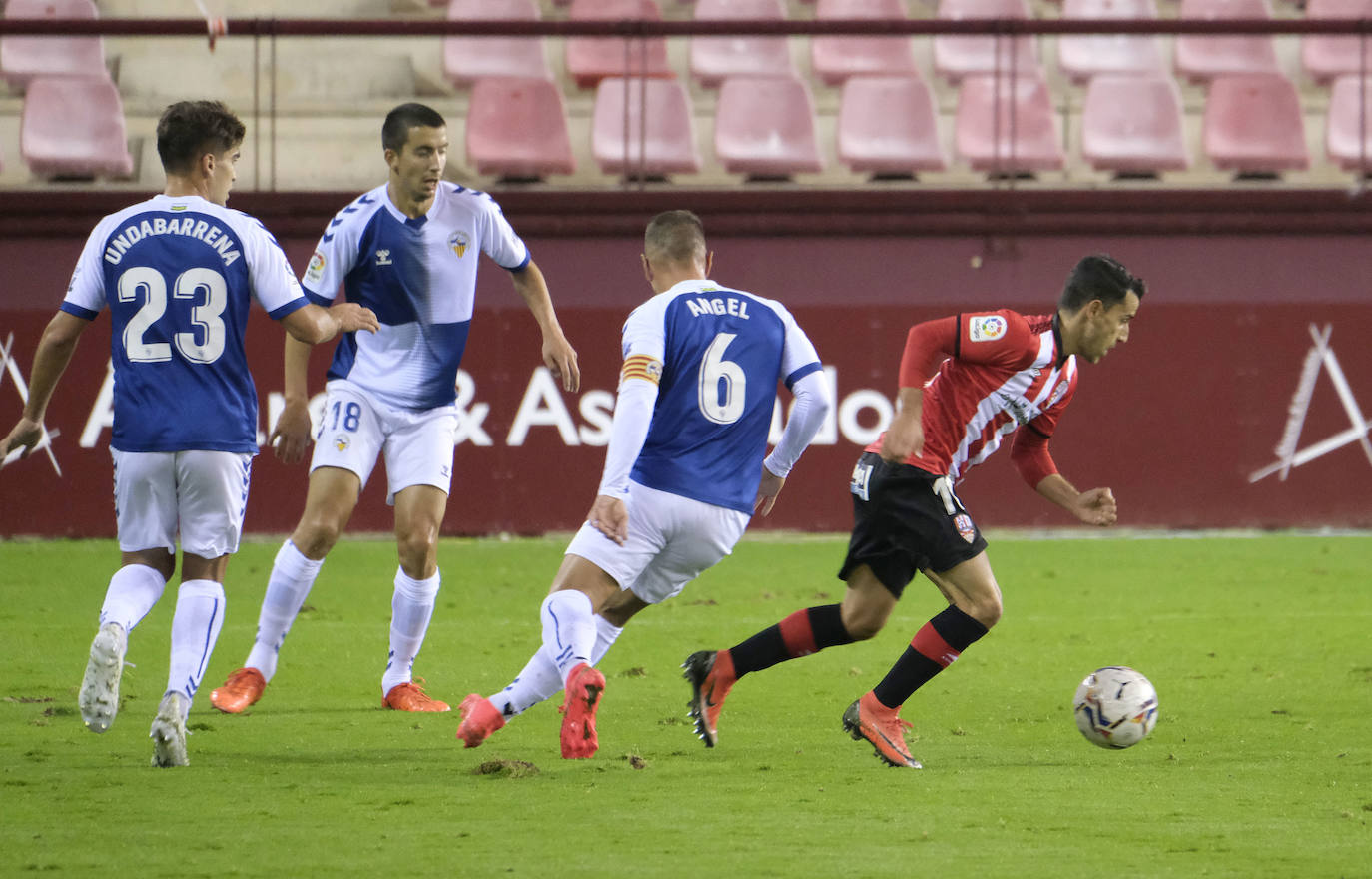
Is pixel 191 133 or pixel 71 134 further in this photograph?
pixel 71 134

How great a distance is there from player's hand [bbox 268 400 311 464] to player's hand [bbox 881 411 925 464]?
1.86 metres

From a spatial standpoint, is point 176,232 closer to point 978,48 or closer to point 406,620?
point 406,620

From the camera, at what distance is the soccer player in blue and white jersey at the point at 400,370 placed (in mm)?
5965

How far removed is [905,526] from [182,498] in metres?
2.21

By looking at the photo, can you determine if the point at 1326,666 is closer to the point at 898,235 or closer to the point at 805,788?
the point at 805,788

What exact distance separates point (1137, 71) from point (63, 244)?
916cm

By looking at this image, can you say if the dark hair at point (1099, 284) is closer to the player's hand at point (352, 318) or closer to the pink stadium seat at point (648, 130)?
the player's hand at point (352, 318)

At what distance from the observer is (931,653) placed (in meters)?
5.41

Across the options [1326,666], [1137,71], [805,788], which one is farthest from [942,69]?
[805,788]

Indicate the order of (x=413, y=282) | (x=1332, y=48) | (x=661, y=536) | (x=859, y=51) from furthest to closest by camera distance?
(x=1332, y=48), (x=859, y=51), (x=413, y=282), (x=661, y=536)

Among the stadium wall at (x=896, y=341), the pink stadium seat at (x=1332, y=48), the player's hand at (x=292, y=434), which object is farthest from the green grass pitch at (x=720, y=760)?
the pink stadium seat at (x=1332, y=48)

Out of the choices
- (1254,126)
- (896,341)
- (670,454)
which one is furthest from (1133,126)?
(670,454)

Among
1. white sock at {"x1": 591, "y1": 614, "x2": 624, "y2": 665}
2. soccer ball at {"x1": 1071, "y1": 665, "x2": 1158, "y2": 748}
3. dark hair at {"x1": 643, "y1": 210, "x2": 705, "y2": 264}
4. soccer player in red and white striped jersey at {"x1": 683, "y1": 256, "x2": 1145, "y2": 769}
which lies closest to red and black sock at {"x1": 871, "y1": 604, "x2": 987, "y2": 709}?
soccer player in red and white striped jersey at {"x1": 683, "y1": 256, "x2": 1145, "y2": 769}

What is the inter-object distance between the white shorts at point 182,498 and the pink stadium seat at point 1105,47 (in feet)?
39.8
